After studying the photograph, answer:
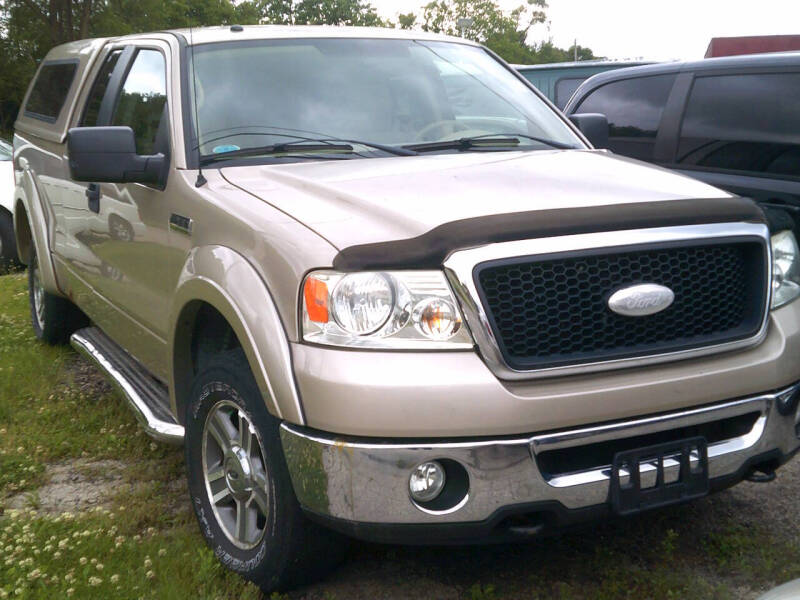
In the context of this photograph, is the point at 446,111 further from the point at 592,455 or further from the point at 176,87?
the point at 592,455

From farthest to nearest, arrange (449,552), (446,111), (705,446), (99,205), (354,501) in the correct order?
(99,205) < (446,111) < (449,552) < (705,446) < (354,501)

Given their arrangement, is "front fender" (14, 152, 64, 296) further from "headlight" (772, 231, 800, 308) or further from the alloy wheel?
"headlight" (772, 231, 800, 308)

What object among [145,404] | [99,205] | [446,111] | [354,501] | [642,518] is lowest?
[642,518]

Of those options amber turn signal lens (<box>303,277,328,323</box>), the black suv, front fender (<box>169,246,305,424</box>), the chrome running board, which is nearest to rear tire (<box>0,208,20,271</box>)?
the chrome running board

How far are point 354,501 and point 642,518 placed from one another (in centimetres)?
150

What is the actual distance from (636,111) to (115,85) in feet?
10.1

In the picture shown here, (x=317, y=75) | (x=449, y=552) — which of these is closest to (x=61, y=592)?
(x=449, y=552)

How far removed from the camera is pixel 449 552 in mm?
3639

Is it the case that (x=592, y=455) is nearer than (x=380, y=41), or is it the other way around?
(x=592, y=455)

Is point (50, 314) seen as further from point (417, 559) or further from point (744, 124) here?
point (744, 124)

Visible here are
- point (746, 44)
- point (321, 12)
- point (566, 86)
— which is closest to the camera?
point (566, 86)

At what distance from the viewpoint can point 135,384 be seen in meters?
4.42

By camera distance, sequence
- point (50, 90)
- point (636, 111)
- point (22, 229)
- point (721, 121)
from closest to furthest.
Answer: point (721, 121) < point (50, 90) < point (636, 111) < point (22, 229)

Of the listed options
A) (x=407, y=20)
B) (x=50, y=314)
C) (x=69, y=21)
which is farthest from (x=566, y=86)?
(x=407, y=20)
